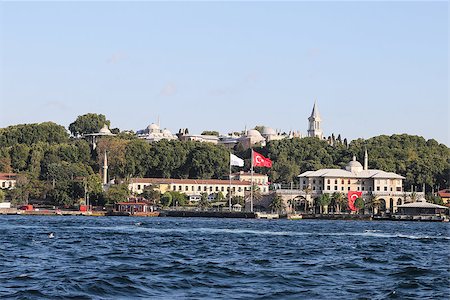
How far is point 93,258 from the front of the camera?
40000mm

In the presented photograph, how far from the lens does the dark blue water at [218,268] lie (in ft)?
98.5

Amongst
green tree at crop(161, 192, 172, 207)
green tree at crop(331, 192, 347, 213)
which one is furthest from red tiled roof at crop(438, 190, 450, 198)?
green tree at crop(161, 192, 172, 207)

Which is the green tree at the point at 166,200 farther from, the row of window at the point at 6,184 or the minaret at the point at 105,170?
the row of window at the point at 6,184

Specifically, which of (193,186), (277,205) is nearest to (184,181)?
(193,186)

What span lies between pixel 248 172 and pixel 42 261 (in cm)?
12627

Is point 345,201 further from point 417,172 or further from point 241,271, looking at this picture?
point 241,271

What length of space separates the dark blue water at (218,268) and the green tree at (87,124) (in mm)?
122964

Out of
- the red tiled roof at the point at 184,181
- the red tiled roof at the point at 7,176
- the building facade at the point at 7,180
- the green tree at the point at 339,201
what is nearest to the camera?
the green tree at the point at 339,201

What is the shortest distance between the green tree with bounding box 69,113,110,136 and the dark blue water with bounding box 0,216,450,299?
122964mm

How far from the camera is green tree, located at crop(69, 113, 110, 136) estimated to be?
176750 millimetres

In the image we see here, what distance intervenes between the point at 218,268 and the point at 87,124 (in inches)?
5619

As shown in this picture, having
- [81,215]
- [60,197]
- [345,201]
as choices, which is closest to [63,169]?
[60,197]

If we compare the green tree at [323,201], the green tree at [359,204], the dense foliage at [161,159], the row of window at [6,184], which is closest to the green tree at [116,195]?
the dense foliage at [161,159]

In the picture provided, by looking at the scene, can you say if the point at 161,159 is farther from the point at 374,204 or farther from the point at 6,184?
the point at 374,204
